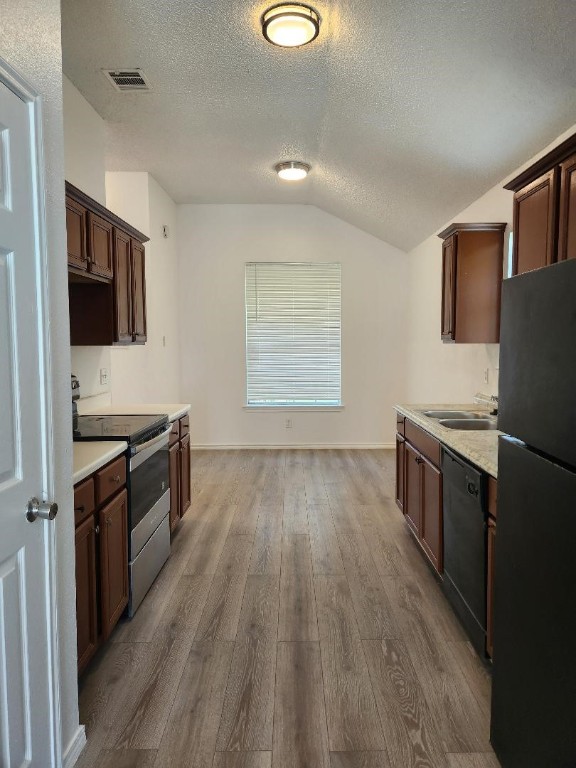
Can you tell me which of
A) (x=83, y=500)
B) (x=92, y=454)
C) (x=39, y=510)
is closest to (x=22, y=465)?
(x=39, y=510)

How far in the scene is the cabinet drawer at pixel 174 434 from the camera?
328cm

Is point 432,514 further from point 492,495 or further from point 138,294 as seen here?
point 138,294

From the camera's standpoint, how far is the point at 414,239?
5492 mm

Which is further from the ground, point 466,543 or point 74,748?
point 466,543

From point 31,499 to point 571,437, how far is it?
139 cm

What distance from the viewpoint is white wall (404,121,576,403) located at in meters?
3.59

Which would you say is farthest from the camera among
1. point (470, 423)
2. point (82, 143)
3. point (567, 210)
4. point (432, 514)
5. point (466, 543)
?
point (82, 143)

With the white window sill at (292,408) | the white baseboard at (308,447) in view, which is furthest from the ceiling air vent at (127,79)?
the white baseboard at (308,447)

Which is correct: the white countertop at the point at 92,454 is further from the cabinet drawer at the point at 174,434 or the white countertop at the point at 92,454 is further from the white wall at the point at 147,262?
the white wall at the point at 147,262

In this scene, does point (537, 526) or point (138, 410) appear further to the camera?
point (138, 410)

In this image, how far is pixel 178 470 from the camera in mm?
3455

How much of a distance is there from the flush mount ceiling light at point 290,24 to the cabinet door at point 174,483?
2.49m

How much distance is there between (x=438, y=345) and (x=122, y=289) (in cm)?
316

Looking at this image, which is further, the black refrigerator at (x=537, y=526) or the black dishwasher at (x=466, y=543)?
the black dishwasher at (x=466, y=543)
